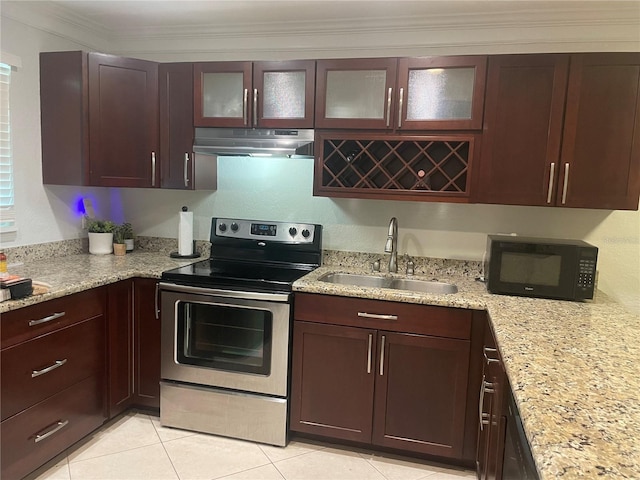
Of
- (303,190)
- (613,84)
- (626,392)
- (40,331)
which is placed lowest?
(40,331)

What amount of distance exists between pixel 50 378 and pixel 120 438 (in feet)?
2.00

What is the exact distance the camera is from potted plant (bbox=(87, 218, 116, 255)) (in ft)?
10.3

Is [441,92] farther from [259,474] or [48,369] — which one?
[48,369]

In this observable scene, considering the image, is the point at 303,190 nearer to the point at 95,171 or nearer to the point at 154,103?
the point at 154,103

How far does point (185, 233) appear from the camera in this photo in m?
3.14

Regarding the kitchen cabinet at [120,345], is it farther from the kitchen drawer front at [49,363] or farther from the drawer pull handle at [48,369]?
the drawer pull handle at [48,369]

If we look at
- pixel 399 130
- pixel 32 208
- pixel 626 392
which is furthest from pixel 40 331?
pixel 626 392

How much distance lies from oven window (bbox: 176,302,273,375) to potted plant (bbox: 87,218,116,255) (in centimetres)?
88

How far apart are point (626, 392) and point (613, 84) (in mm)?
1706

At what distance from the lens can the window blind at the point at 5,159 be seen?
2605mm

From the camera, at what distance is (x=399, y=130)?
2.59 meters

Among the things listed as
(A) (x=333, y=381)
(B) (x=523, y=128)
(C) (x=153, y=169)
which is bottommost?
(A) (x=333, y=381)

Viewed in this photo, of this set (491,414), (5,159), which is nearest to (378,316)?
(491,414)

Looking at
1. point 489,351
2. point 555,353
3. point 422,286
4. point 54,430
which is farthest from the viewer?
point 422,286
